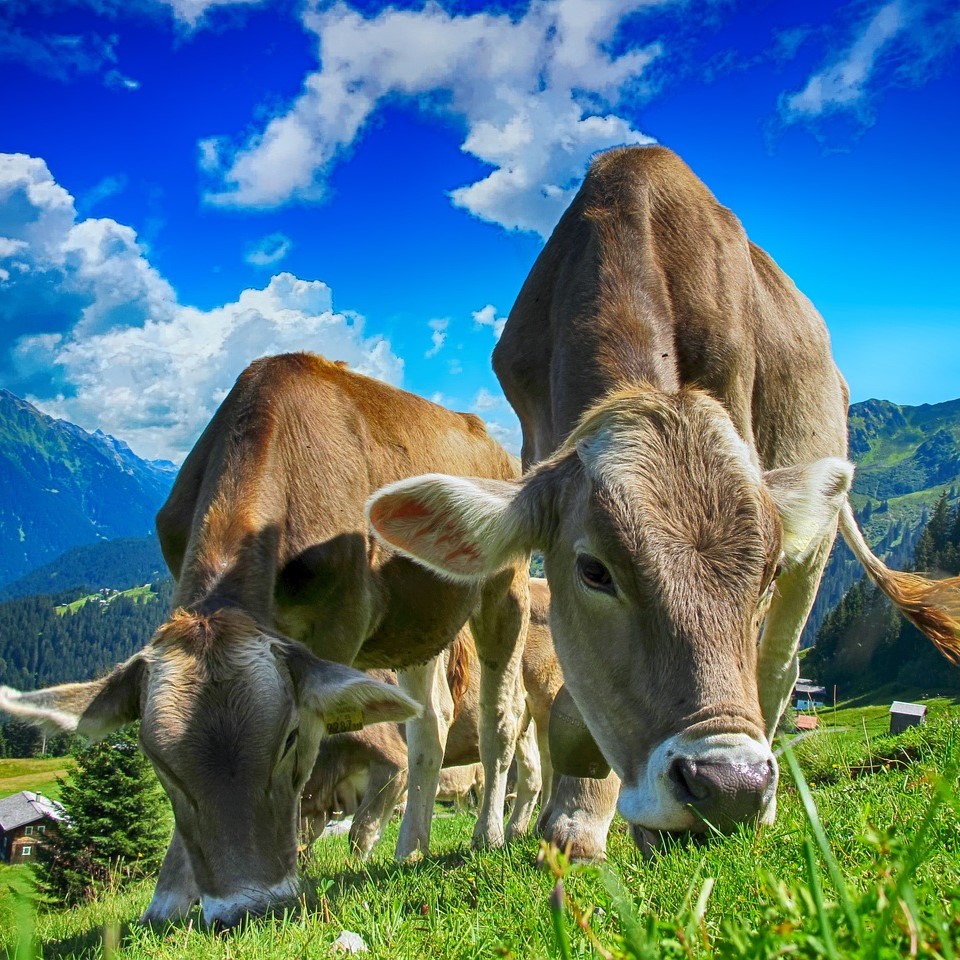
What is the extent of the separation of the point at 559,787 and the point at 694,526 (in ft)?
6.81

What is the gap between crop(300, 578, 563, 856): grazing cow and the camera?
11.1 meters

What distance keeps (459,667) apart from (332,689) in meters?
8.35

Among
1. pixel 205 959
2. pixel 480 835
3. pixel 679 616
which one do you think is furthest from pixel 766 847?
pixel 480 835

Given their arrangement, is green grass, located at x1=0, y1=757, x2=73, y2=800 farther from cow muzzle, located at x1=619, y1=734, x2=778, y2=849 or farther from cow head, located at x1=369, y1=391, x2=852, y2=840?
cow muzzle, located at x1=619, y1=734, x2=778, y2=849

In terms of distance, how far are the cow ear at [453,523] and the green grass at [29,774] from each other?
397 ft

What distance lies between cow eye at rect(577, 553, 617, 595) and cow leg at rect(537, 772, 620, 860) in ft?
4.65

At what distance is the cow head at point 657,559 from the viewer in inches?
138

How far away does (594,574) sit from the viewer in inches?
174

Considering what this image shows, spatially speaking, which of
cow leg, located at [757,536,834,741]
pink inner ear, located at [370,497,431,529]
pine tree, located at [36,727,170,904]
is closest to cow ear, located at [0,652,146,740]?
pink inner ear, located at [370,497,431,529]

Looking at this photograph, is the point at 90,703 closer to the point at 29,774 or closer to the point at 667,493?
the point at 667,493

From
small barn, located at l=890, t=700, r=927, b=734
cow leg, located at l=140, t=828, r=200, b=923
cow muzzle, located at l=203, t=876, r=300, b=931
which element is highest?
cow muzzle, located at l=203, t=876, r=300, b=931

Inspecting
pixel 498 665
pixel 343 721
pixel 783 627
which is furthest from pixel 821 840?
pixel 498 665

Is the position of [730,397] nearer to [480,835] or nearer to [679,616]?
[679,616]

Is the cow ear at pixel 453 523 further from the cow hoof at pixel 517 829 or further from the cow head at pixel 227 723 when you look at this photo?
the cow hoof at pixel 517 829
